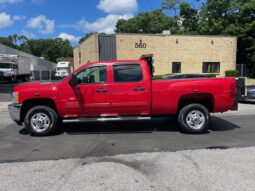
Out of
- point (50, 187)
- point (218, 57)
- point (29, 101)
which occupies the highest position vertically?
point (218, 57)

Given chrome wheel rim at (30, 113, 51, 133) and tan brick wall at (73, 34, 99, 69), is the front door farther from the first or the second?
tan brick wall at (73, 34, 99, 69)

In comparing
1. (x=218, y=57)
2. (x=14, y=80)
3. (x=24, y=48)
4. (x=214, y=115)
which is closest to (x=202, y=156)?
(x=214, y=115)

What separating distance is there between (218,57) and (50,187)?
30868 millimetres

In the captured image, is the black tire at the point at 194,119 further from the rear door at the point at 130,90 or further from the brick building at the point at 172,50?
the brick building at the point at 172,50

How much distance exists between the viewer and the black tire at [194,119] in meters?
8.75

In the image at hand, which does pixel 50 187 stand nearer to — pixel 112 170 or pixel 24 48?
pixel 112 170

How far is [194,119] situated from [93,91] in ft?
8.91

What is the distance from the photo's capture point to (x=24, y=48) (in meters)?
138

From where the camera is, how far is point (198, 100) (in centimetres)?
902

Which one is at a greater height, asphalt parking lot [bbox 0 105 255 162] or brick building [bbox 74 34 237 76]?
brick building [bbox 74 34 237 76]

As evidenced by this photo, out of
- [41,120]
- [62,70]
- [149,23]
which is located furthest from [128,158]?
[149,23]

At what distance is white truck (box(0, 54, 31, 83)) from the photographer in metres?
40.5

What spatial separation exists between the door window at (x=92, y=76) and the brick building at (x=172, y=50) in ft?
69.6

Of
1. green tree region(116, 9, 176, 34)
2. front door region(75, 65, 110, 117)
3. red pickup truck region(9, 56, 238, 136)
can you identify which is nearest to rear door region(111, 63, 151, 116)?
red pickup truck region(9, 56, 238, 136)
